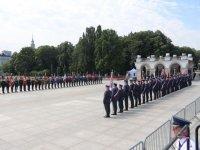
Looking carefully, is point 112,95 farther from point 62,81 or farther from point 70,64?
point 70,64

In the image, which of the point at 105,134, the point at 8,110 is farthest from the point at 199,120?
the point at 8,110

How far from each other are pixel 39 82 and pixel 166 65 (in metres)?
24.5

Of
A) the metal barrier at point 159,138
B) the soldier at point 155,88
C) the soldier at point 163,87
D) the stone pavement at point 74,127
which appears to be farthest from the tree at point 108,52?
the metal barrier at point 159,138

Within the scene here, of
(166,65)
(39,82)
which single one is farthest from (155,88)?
(166,65)

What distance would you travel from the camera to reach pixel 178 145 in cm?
461

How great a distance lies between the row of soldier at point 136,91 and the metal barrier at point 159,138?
224 inches

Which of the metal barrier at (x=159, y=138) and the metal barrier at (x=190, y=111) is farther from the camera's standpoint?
the metal barrier at (x=190, y=111)

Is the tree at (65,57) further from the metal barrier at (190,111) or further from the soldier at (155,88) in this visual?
the metal barrier at (190,111)

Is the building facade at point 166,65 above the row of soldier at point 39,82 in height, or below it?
above

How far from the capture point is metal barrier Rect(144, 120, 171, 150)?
24.3 feet

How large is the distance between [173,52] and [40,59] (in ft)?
121

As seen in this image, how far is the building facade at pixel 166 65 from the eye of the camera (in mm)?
47625

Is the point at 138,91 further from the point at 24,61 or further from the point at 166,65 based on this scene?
the point at 24,61

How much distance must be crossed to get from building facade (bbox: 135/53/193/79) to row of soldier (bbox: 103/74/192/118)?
19804 millimetres
